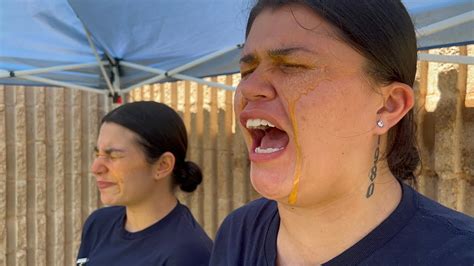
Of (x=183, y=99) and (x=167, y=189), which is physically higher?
(x=183, y=99)

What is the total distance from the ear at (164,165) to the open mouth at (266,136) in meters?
1.06

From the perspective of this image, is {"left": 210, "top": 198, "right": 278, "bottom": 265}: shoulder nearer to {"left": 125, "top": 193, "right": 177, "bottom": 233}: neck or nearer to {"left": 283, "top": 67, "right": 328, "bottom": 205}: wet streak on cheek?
{"left": 283, "top": 67, "right": 328, "bottom": 205}: wet streak on cheek

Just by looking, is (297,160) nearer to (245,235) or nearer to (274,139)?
(274,139)

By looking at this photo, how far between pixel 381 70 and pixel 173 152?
133cm

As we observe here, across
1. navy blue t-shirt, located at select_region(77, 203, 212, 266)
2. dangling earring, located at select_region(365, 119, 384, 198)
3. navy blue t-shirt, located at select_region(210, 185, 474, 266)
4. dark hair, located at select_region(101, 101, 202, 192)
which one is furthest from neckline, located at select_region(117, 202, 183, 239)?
dangling earring, located at select_region(365, 119, 384, 198)

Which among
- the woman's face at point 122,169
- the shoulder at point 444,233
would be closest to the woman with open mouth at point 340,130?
the shoulder at point 444,233

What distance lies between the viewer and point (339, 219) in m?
0.99

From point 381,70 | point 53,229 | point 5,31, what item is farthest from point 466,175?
point 53,229

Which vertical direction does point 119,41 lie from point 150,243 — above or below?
above

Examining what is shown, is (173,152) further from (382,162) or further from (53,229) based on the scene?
(53,229)

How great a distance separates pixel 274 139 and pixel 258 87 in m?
0.12

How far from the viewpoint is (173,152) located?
2.12m

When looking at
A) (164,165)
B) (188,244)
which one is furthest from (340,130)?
(164,165)

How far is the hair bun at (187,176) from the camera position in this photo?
216cm
